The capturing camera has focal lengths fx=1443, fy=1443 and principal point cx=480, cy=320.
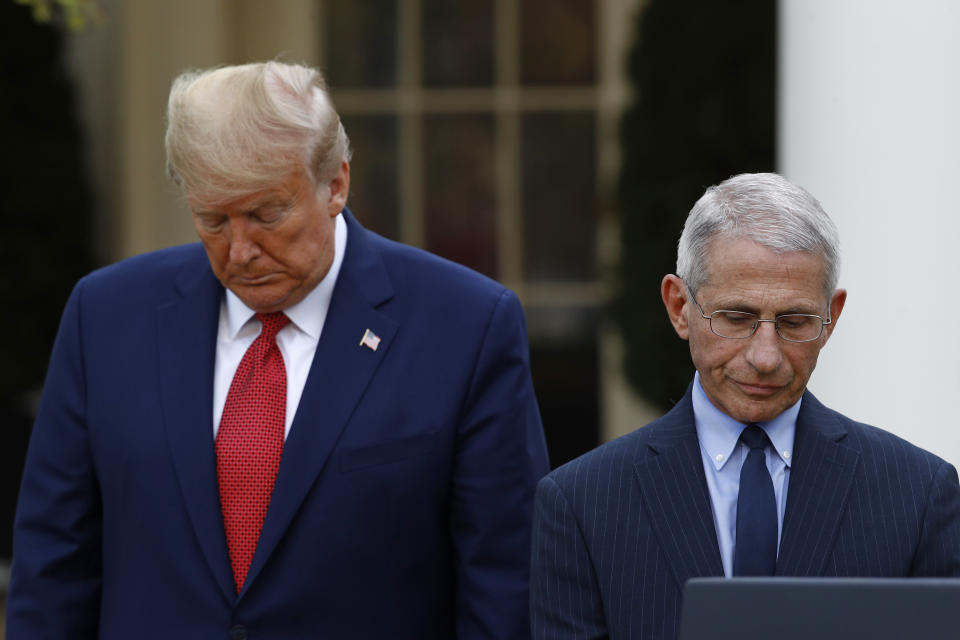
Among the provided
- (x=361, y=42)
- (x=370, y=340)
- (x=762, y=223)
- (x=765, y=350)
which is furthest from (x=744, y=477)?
(x=361, y=42)

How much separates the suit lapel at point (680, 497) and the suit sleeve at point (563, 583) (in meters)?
0.11

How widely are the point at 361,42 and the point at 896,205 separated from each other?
3894 millimetres

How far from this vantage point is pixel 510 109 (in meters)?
6.23

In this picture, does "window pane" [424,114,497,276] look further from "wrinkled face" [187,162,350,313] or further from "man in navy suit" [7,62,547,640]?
"wrinkled face" [187,162,350,313]

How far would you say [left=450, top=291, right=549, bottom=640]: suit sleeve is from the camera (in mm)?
2312

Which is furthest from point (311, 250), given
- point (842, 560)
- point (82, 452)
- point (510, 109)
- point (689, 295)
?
point (510, 109)

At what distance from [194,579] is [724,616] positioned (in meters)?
1.07

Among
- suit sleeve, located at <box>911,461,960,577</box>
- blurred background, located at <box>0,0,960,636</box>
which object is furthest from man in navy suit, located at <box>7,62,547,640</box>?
blurred background, located at <box>0,0,960,636</box>

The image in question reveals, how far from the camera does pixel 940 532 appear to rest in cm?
184

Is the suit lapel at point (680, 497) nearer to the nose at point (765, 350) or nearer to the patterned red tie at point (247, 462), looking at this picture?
the nose at point (765, 350)

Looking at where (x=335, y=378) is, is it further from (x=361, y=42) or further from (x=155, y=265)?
(x=361, y=42)

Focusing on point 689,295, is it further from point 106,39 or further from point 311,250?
point 106,39

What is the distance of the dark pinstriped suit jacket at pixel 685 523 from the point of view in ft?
6.04

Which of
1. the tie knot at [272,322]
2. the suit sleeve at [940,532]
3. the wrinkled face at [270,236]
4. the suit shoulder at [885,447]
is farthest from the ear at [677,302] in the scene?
the tie knot at [272,322]
